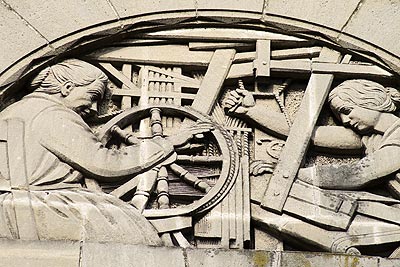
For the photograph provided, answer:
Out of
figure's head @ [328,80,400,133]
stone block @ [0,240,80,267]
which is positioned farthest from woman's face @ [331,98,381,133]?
stone block @ [0,240,80,267]

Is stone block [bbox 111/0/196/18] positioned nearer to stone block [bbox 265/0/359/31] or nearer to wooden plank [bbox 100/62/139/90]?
wooden plank [bbox 100/62/139/90]

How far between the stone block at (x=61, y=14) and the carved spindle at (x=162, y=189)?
99cm

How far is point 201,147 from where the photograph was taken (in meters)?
7.10

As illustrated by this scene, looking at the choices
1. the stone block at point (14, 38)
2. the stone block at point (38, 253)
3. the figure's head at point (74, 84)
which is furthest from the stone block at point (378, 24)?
the stone block at point (38, 253)

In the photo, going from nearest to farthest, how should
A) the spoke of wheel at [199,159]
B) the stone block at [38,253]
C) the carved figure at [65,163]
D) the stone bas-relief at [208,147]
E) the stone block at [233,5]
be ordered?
1. the stone block at [38,253]
2. the carved figure at [65,163]
3. the stone bas-relief at [208,147]
4. the spoke of wheel at [199,159]
5. the stone block at [233,5]

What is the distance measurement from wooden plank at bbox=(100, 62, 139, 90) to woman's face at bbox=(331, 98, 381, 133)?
3.82 ft

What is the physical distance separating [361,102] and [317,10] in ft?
2.05

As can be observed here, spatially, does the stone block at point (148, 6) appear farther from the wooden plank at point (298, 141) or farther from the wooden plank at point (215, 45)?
the wooden plank at point (298, 141)

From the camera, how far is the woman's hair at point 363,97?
7.25 m

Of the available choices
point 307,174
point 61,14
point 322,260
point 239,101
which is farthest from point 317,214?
point 61,14

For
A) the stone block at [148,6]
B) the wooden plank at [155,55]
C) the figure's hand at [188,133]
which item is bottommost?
the figure's hand at [188,133]

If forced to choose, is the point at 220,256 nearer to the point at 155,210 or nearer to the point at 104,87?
the point at 155,210

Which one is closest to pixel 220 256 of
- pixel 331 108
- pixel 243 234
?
pixel 243 234

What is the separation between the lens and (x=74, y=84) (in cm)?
717
